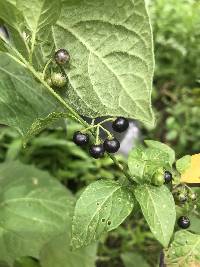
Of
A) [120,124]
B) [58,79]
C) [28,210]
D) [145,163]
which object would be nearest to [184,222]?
[145,163]

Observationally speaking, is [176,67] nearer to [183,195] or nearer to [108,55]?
[183,195]

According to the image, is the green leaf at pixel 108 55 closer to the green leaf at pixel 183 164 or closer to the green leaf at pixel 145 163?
the green leaf at pixel 145 163

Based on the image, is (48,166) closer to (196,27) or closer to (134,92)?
(196,27)

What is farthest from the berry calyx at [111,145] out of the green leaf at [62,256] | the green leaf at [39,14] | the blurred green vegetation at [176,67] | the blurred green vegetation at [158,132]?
the blurred green vegetation at [176,67]

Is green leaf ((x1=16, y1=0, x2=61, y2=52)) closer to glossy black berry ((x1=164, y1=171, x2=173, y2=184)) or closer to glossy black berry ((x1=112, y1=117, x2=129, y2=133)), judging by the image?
glossy black berry ((x1=112, y1=117, x2=129, y2=133))

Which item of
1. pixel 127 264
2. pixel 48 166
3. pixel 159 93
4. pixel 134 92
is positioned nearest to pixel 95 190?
pixel 134 92

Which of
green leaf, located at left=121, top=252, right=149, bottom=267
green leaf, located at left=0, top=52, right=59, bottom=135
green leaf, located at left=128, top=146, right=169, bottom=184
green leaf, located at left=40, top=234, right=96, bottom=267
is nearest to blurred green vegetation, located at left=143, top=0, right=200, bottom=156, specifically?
green leaf, located at left=121, top=252, right=149, bottom=267
